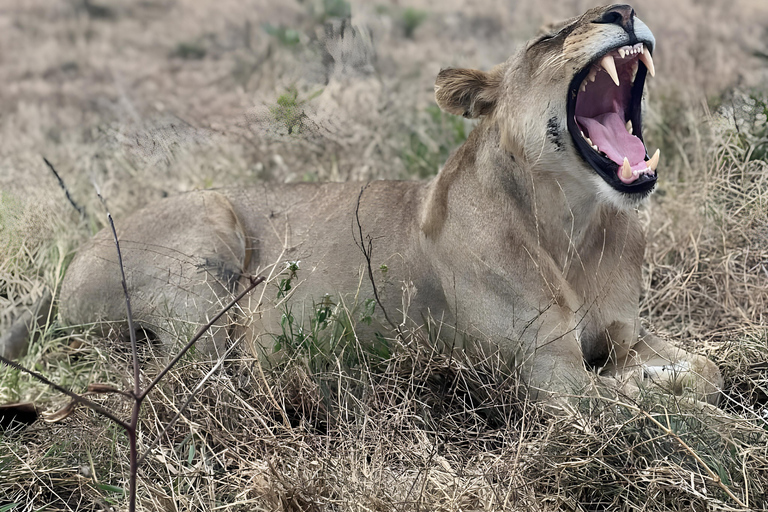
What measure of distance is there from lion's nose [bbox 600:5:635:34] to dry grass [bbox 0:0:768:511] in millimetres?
1300

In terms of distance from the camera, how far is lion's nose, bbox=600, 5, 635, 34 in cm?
312

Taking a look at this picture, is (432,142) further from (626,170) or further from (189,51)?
(189,51)

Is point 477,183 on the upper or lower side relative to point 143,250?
upper

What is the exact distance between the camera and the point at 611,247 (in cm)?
358

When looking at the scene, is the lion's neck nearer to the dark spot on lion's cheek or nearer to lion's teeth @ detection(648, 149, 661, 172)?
the dark spot on lion's cheek

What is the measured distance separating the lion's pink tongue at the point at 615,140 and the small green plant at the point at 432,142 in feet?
8.71

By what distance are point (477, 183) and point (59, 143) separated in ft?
17.3

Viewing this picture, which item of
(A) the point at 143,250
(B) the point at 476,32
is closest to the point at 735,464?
(A) the point at 143,250

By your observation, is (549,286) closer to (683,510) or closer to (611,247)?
(611,247)

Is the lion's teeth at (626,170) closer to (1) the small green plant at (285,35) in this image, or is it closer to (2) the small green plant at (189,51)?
(1) the small green plant at (285,35)

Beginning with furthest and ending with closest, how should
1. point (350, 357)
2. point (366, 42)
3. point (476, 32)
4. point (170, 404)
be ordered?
point (476, 32) < point (366, 42) < point (350, 357) < point (170, 404)

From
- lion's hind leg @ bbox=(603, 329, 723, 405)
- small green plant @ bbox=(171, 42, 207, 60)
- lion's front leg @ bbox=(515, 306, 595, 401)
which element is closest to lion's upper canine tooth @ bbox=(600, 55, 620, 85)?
lion's front leg @ bbox=(515, 306, 595, 401)

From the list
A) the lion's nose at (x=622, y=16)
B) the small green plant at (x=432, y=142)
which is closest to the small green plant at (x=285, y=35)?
the small green plant at (x=432, y=142)

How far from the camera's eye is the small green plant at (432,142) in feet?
20.3
